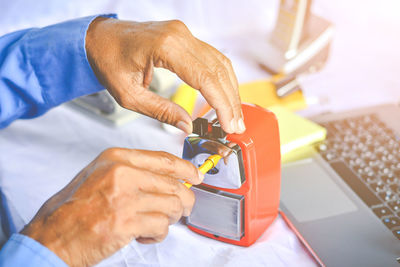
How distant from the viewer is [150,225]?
444mm

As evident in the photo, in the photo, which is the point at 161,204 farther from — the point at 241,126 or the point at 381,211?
the point at 381,211

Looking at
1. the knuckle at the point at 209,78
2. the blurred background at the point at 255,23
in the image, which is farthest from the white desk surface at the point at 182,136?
the knuckle at the point at 209,78

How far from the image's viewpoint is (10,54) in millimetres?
703

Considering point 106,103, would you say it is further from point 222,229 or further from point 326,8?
point 326,8

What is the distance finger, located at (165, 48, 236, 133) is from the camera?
0.53 m

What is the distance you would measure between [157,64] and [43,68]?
26 cm

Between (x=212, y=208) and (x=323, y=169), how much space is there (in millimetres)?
279

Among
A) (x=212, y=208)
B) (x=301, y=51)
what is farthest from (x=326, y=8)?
(x=212, y=208)

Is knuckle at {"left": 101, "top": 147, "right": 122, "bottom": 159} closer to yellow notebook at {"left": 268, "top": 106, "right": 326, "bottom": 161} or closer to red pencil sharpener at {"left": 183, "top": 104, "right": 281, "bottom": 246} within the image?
red pencil sharpener at {"left": 183, "top": 104, "right": 281, "bottom": 246}

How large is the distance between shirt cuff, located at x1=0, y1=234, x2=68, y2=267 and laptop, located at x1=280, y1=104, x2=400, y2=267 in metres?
0.38

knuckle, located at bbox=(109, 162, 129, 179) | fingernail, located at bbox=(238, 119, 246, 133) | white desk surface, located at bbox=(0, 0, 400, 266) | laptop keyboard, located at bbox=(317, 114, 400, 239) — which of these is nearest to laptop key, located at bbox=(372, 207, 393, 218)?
laptop keyboard, located at bbox=(317, 114, 400, 239)

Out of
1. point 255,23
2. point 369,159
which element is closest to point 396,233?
point 369,159

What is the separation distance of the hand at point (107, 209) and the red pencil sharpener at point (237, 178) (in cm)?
9

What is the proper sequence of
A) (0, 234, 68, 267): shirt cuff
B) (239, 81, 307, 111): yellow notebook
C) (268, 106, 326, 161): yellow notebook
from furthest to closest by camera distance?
(239, 81, 307, 111): yellow notebook
(268, 106, 326, 161): yellow notebook
(0, 234, 68, 267): shirt cuff
